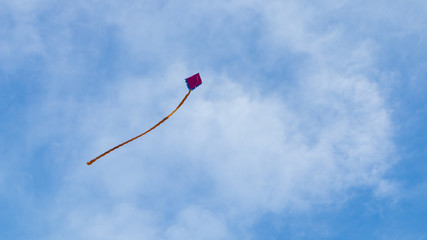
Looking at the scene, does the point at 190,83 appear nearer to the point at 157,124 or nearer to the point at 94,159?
the point at 157,124

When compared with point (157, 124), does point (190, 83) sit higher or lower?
higher

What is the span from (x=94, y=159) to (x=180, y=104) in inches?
685

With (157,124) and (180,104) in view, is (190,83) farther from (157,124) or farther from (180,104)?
(157,124)

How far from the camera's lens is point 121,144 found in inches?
2724

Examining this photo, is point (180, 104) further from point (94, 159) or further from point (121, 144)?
point (94, 159)

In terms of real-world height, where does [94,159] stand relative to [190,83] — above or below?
below

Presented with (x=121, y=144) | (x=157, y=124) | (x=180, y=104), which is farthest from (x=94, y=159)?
(x=180, y=104)

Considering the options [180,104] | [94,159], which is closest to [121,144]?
[94,159]

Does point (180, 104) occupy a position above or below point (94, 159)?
above

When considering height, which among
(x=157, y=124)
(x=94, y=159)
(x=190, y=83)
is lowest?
(x=94, y=159)

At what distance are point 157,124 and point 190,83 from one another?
30.1 ft

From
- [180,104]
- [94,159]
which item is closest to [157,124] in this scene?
[180,104]

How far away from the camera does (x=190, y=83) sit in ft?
A: 233

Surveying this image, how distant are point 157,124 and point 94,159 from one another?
39.5ft
